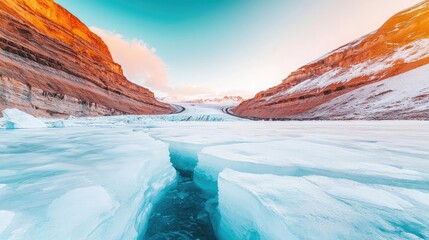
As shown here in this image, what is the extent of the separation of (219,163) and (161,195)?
1.21 metres

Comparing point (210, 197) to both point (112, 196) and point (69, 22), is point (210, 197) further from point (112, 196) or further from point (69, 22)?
point (69, 22)

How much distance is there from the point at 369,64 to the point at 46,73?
1896 inches

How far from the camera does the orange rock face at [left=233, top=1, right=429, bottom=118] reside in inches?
1099

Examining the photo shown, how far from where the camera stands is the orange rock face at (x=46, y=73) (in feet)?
51.4

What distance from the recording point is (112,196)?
1.67m

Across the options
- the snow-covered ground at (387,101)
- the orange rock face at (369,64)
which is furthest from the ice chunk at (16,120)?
the orange rock face at (369,64)

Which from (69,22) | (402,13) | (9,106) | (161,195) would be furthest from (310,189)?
(402,13)

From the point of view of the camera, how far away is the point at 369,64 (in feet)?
107

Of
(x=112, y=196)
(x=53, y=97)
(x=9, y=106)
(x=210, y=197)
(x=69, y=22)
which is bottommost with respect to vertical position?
(x=210, y=197)

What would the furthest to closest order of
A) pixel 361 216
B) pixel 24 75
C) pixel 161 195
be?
pixel 24 75 → pixel 161 195 → pixel 361 216

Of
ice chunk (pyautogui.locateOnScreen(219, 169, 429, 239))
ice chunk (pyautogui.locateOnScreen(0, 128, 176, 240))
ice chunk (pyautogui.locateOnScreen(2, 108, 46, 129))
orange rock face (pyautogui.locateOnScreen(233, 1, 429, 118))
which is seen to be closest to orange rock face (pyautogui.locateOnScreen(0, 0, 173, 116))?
ice chunk (pyautogui.locateOnScreen(2, 108, 46, 129))

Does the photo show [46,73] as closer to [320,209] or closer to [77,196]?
[77,196]

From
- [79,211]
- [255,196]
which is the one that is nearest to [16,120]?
[79,211]

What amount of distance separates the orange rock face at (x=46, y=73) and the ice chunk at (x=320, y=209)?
66.7 ft
